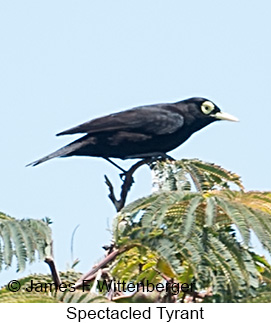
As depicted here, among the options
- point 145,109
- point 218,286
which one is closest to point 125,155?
point 145,109

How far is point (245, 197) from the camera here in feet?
13.7

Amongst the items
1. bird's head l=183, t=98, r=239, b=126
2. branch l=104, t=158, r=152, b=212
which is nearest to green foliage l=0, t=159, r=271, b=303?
branch l=104, t=158, r=152, b=212

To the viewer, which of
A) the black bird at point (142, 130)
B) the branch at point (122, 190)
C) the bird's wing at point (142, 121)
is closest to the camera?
the branch at point (122, 190)

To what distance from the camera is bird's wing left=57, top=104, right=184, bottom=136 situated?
24.4ft

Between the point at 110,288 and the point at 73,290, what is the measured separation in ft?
1.10

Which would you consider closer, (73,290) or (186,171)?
(73,290)

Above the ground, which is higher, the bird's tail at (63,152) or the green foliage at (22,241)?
the bird's tail at (63,152)

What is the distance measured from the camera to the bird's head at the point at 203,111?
7.89 meters

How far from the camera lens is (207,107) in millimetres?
7957

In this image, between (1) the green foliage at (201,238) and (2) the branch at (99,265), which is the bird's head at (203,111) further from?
(2) the branch at (99,265)

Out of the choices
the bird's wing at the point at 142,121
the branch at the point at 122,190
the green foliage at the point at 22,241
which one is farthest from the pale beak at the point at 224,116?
the green foliage at the point at 22,241
